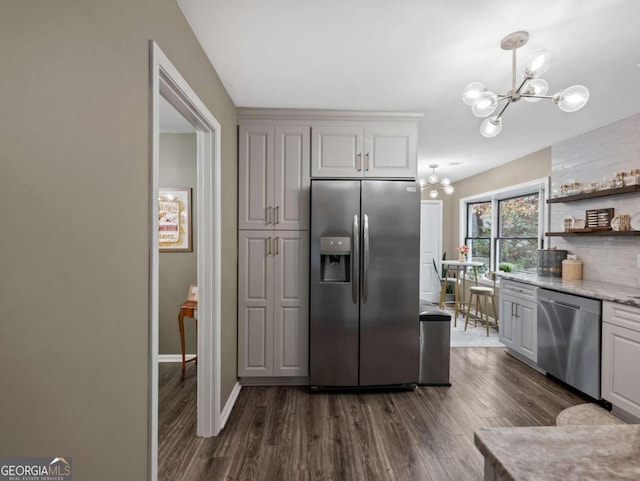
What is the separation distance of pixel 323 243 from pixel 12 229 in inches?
84.4

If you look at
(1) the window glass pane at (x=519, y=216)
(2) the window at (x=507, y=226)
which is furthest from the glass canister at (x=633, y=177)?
(1) the window glass pane at (x=519, y=216)

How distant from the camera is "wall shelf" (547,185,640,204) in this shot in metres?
2.71

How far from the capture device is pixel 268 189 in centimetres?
286

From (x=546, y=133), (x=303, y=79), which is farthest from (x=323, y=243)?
(x=546, y=133)

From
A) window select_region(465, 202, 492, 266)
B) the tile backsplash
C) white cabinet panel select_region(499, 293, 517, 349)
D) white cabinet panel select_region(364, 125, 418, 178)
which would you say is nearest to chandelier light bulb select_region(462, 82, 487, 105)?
white cabinet panel select_region(364, 125, 418, 178)

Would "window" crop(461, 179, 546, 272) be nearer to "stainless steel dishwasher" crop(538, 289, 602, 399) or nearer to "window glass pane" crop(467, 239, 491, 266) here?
"window glass pane" crop(467, 239, 491, 266)

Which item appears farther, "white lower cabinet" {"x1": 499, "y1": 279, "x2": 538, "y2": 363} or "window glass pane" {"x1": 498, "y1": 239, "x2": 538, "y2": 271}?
"window glass pane" {"x1": 498, "y1": 239, "x2": 538, "y2": 271}

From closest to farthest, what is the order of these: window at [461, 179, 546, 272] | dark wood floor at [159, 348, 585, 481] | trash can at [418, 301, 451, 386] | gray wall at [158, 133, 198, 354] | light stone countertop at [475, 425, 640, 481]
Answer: light stone countertop at [475, 425, 640, 481] → dark wood floor at [159, 348, 585, 481] → trash can at [418, 301, 451, 386] → gray wall at [158, 133, 198, 354] → window at [461, 179, 546, 272]

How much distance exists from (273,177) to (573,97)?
2.16 m

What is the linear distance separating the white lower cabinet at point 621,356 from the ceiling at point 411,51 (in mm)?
1747

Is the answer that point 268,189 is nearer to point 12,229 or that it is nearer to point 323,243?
point 323,243

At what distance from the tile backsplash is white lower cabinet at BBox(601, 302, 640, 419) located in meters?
0.77

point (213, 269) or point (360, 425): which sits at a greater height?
point (213, 269)

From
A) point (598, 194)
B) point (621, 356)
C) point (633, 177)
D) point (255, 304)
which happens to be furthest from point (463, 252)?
point (255, 304)
